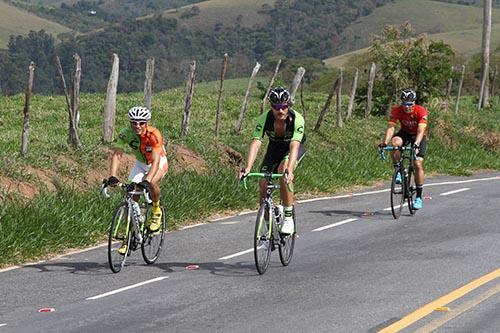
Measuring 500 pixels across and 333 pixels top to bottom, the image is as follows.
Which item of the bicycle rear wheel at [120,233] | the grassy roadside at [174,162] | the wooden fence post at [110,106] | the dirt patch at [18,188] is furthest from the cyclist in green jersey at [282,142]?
the wooden fence post at [110,106]

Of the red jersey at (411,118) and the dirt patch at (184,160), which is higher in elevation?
the red jersey at (411,118)

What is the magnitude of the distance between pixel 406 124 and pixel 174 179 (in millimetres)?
3962

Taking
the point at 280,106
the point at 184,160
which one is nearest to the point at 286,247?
the point at 280,106

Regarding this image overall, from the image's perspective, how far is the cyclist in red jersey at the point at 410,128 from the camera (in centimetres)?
1653

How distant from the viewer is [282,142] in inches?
475

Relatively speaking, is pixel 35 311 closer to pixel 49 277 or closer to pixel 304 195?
pixel 49 277

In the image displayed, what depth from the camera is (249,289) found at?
10.6 metres

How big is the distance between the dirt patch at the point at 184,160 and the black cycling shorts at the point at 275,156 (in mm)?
6030

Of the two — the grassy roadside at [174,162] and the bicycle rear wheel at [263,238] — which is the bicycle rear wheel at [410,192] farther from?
the bicycle rear wheel at [263,238]

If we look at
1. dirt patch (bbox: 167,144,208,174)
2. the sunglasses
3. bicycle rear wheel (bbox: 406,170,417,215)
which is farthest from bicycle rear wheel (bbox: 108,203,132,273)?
bicycle rear wheel (bbox: 406,170,417,215)

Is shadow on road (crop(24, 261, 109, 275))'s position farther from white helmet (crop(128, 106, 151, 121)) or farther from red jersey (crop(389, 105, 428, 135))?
red jersey (crop(389, 105, 428, 135))

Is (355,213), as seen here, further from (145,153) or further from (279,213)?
(145,153)

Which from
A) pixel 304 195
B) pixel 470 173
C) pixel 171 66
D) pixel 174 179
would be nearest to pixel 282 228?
pixel 174 179

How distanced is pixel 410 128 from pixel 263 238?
6.15 meters
